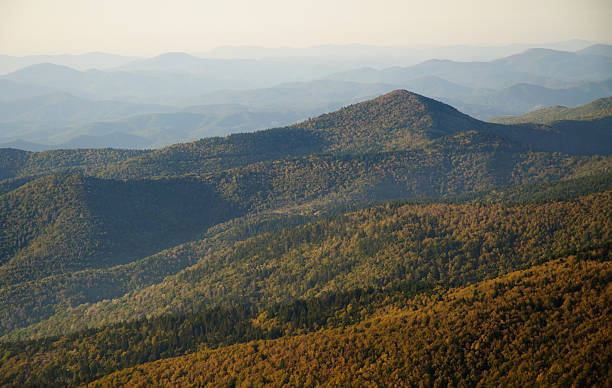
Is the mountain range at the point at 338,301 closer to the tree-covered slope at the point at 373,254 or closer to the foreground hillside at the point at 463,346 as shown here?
the foreground hillside at the point at 463,346

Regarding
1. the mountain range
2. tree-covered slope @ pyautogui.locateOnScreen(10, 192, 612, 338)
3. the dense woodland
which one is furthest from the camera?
tree-covered slope @ pyautogui.locateOnScreen(10, 192, 612, 338)

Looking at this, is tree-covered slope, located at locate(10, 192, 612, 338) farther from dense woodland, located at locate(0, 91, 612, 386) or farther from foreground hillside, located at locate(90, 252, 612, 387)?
foreground hillside, located at locate(90, 252, 612, 387)

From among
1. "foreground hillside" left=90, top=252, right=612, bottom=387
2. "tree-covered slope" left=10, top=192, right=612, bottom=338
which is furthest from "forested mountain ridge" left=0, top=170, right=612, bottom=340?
"foreground hillside" left=90, top=252, right=612, bottom=387

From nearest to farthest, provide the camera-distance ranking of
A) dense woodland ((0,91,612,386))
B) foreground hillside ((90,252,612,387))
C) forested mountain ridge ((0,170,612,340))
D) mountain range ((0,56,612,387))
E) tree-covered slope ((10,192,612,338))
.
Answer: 1. foreground hillside ((90,252,612,387))
2. dense woodland ((0,91,612,386))
3. mountain range ((0,56,612,387))
4. tree-covered slope ((10,192,612,338))
5. forested mountain ridge ((0,170,612,340))

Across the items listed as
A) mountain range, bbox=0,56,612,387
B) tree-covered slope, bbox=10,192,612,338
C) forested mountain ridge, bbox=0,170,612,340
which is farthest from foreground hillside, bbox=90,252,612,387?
forested mountain ridge, bbox=0,170,612,340

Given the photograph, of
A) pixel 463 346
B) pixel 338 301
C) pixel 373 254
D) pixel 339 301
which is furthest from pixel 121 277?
pixel 463 346

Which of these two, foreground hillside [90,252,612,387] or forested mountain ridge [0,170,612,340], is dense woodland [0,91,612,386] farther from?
forested mountain ridge [0,170,612,340]

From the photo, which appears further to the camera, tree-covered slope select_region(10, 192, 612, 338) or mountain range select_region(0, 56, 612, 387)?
tree-covered slope select_region(10, 192, 612, 338)

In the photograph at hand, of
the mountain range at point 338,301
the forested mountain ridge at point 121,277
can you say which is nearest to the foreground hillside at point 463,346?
the mountain range at point 338,301

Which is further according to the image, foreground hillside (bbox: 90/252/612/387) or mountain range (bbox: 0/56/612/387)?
mountain range (bbox: 0/56/612/387)
